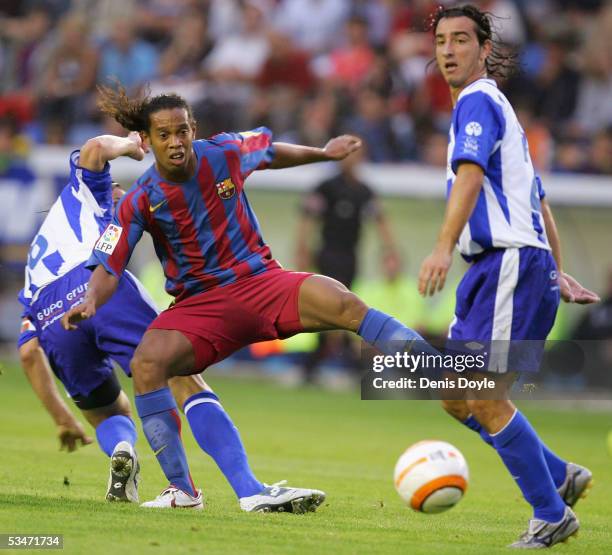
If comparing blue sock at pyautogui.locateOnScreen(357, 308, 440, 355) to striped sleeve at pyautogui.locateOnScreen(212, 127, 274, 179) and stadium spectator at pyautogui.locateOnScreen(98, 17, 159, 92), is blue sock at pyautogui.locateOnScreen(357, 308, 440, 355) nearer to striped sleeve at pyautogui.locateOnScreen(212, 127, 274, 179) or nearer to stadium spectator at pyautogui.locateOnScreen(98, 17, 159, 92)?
striped sleeve at pyautogui.locateOnScreen(212, 127, 274, 179)

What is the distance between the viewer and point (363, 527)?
6078mm

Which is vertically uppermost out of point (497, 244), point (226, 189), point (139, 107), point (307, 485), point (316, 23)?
point (316, 23)

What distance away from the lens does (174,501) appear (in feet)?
20.9

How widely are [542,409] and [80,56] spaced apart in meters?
8.81

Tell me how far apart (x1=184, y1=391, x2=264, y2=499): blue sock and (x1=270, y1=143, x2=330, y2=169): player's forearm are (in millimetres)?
1343

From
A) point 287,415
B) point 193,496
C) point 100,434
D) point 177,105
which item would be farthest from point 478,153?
point 287,415

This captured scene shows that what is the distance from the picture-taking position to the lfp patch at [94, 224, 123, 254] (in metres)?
6.25

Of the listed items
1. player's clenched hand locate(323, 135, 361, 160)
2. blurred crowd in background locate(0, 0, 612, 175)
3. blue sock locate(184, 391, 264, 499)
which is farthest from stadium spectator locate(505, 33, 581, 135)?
blue sock locate(184, 391, 264, 499)

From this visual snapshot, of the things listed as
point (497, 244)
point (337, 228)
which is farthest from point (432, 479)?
point (337, 228)

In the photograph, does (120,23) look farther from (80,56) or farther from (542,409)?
(542,409)

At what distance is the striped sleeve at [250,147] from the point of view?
6.62 metres

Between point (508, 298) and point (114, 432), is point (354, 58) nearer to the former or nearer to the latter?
point (114, 432)

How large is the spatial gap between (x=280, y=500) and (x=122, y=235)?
1511mm

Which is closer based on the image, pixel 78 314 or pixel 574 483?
pixel 78 314
